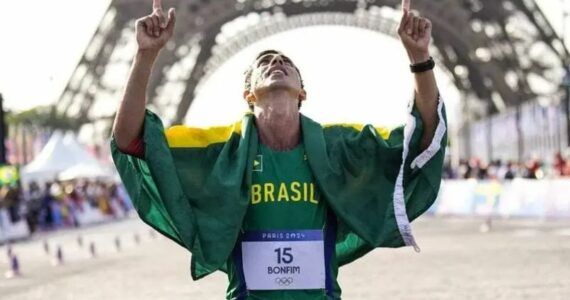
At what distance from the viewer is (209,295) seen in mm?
12180

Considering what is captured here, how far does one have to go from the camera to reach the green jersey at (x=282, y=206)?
4355 mm

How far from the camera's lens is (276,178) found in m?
4.36

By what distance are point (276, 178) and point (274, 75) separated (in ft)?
1.09

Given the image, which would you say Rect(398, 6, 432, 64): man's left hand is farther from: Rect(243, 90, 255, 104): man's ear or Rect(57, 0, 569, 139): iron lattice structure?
Rect(57, 0, 569, 139): iron lattice structure

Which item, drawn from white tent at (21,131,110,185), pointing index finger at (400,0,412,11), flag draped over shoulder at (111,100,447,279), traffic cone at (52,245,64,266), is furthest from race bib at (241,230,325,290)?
white tent at (21,131,110,185)

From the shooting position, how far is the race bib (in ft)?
14.3

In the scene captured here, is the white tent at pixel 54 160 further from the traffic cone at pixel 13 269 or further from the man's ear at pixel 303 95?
the man's ear at pixel 303 95

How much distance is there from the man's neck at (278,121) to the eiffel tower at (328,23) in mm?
35927

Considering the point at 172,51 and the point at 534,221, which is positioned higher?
the point at 172,51

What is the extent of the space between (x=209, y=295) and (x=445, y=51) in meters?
47.3

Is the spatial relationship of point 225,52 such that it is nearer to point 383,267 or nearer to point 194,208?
point 383,267

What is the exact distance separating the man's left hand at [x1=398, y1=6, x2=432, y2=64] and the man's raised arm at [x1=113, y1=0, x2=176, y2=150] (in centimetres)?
74

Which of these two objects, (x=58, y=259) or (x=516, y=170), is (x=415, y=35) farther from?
(x=516, y=170)

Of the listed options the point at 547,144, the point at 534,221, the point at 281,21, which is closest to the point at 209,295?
the point at 534,221
